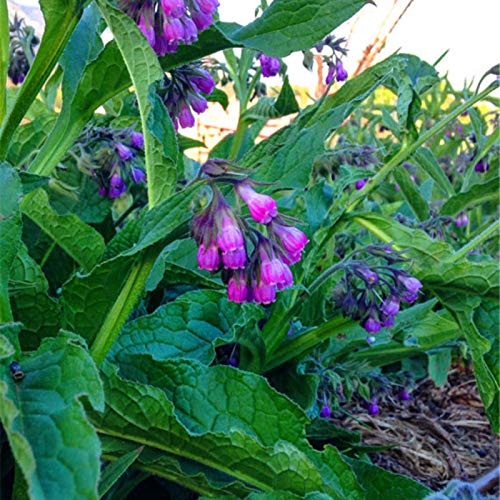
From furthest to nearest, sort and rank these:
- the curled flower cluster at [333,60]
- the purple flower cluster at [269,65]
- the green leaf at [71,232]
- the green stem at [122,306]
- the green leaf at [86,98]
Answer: the curled flower cluster at [333,60], the purple flower cluster at [269,65], the green leaf at [71,232], the green leaf at [86,98], the green stem at [122,306]

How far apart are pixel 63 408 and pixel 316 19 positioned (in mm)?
647

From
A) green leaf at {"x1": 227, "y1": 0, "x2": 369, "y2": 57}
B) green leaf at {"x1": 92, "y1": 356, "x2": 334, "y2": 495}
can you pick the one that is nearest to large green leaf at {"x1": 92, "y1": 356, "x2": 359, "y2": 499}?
green leaf at {"x1": 92, "y1": 356, "x2": 334, "y2": 495}

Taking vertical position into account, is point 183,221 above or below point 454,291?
above

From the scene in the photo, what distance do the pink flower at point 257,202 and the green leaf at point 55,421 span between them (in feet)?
0.87

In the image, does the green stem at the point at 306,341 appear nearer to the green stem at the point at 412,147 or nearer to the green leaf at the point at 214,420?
the green stem at the point at 412,147

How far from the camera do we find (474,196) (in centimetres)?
216

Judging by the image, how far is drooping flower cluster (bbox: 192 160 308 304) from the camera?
35.5 inches

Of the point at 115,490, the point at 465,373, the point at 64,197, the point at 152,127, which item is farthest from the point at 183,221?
the point at 465,373

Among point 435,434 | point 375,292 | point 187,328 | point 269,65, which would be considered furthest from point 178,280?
point 435,434

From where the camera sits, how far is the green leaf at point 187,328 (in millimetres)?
1229

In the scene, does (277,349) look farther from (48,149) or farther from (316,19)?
(316,19)

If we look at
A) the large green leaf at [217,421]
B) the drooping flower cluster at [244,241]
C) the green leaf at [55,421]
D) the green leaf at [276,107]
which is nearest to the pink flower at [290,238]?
the drooping flower cluster at [244,241]

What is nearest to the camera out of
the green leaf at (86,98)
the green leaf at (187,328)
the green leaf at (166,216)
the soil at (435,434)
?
the green leaf at (166,216)

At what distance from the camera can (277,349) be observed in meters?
1.59
